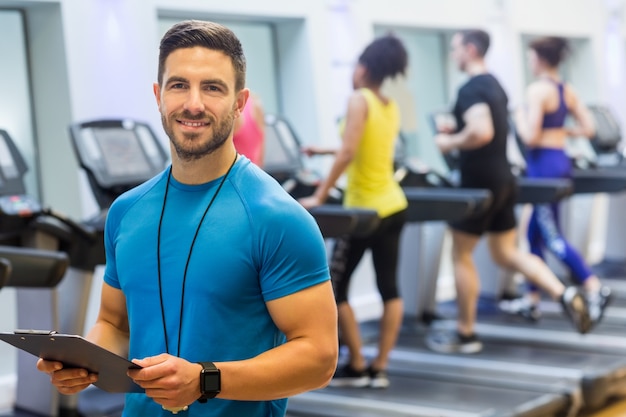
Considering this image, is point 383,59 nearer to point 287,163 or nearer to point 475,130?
point 475,130

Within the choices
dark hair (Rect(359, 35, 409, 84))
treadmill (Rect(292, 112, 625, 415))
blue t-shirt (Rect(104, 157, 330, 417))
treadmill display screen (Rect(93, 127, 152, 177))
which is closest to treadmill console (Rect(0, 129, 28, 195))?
treadmill display screen (Rect(93, 127, 152, 177))

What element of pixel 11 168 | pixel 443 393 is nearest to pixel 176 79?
pixel 11 168

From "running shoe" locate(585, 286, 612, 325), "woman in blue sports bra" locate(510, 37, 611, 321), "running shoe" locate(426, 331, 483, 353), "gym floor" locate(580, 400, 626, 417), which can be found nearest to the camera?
"gym floor" locate(580, 400, 626, 417)

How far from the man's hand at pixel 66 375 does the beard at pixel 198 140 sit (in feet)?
1.20

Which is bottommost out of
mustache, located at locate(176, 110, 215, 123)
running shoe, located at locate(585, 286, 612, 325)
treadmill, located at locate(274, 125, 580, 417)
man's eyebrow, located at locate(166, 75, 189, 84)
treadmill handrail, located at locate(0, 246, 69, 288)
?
treadmill, located at locate(274, 125, 580, 417)

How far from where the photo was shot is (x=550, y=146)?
586cm

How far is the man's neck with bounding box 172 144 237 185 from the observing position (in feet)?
5.37

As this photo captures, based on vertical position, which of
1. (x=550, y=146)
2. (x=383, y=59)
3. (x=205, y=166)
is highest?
(x=383, y=59)

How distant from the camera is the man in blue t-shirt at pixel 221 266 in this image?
5.16 ft

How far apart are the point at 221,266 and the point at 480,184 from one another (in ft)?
11.8

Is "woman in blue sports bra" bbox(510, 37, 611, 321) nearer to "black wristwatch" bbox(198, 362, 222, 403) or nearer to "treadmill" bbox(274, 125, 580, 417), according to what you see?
"treadmill" bbox(274, 125, 580, 417)

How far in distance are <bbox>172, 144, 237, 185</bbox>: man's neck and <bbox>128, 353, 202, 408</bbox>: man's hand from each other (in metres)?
0.32

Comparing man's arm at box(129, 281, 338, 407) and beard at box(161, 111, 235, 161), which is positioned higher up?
beard at box(161, 111, 235, 161)

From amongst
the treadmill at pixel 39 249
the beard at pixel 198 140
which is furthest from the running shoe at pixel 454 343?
the beard at pixel 198 140
